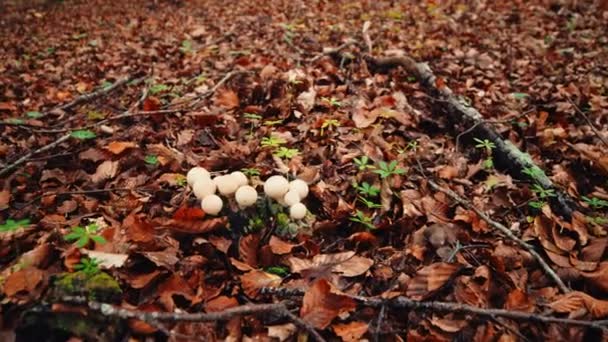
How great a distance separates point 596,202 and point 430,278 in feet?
4.98

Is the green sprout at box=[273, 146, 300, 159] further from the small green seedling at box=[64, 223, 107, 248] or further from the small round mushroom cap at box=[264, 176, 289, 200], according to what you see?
the small green seedling at box=[64, 223, 107, 248]

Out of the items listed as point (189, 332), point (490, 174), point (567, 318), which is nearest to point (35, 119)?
point (189, 332)

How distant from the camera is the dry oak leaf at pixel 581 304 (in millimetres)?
1975

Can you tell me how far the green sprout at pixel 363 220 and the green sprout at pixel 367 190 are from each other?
18 centimetres

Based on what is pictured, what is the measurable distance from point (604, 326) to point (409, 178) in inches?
58.1

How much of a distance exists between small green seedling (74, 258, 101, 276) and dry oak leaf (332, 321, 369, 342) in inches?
49.2

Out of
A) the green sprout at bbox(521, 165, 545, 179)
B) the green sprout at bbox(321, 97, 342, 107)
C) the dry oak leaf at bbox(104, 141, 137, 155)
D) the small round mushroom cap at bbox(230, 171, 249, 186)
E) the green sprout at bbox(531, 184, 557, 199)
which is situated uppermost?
the small round mushroom cap at bbox(230, 171, 249, 186)

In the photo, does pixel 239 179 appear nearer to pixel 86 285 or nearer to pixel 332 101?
pixel 86 285

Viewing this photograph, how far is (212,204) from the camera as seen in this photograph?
2232 mm

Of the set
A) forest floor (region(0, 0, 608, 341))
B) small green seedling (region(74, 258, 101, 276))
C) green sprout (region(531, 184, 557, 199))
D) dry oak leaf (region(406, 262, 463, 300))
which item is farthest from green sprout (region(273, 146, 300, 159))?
green sprout (region(531, 184, 557, 199))

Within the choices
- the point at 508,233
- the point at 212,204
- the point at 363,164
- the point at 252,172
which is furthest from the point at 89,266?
the point at 508,233

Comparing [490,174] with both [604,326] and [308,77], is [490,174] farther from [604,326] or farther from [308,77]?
[308,77]

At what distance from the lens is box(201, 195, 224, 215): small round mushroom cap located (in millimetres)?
2234

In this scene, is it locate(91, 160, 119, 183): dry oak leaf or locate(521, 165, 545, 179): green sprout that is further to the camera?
locate(91, 160, 119, 183): dry oak leaf
